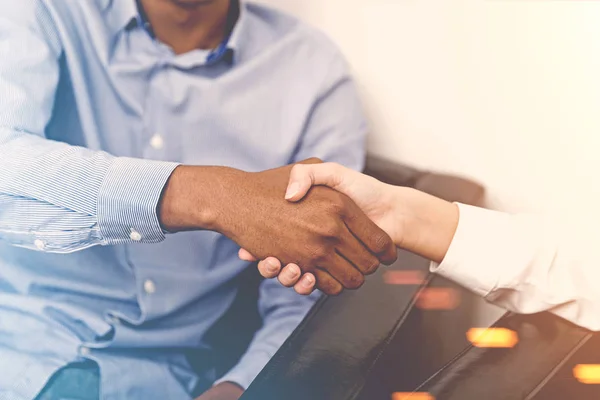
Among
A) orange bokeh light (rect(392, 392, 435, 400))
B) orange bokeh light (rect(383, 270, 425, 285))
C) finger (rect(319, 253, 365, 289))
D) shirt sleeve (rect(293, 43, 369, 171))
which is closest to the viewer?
orange bokeh light (rect(392, 392, 435, 400))

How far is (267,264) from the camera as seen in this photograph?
2.11ft

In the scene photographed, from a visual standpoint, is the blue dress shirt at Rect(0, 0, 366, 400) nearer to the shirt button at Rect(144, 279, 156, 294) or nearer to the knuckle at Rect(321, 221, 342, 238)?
the shirt button at Rect(144, 279, 156, 294)

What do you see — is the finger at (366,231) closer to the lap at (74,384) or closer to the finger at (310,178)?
the finger at (310,178)

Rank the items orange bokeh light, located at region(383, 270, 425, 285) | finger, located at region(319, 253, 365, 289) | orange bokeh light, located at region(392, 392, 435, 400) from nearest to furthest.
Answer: orange bokeh light, located at region(392, 392, 435, 400)
finger, located at region(319, 253, 365, 289)
orange bokeh light, located at region(383, 270, 425, 285)

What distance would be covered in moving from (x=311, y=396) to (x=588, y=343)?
0.31 metres

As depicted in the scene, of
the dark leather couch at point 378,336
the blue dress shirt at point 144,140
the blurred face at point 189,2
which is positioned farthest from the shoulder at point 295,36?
the dark leather couch at point 378,336

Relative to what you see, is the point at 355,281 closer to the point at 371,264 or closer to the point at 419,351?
the point at 371,264

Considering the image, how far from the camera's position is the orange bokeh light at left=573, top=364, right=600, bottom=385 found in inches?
23.7

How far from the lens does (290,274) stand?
65cm

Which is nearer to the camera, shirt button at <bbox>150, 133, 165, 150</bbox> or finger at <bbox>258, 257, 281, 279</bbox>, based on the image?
finger at <bbox>258, 257, 281, 279</bbox>

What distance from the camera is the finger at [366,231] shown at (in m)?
0.66

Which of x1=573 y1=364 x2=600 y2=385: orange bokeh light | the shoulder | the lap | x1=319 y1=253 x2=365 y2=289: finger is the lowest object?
the lap

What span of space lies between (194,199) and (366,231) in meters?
0.20

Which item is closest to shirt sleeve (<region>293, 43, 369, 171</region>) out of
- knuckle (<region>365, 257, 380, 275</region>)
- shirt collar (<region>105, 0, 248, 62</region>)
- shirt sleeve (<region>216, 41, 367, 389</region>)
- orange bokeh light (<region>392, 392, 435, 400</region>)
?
shirt sleeve (<region>216, 41, 367, 389</region>)
